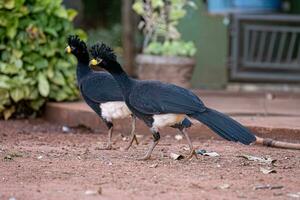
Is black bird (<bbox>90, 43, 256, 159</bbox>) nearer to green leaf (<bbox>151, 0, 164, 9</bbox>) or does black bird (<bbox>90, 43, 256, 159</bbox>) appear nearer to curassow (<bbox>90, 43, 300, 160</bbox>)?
curassow (<bbox>90, 43, 300, 160</bbox>)

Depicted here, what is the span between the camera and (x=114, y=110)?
709 cm

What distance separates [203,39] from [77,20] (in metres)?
1.78

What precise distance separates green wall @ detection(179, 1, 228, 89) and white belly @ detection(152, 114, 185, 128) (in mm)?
5156

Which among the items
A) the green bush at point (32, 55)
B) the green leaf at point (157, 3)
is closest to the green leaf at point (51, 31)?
the green bush at point (32, 55)

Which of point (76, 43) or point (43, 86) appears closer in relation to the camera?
point (76, 43)

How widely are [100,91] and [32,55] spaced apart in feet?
7.50

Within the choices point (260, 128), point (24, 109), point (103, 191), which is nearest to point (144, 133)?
point (260, 128)

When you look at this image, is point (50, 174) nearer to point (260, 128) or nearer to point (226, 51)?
point (260, 128)

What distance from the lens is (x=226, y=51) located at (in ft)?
36.7

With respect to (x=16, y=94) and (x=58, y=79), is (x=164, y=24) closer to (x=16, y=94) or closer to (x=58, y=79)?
(x=58, y=79)

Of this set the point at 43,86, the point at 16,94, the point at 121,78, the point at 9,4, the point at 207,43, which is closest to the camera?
the point at 121,78

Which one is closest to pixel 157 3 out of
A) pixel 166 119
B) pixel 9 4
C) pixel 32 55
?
pixel 32 55

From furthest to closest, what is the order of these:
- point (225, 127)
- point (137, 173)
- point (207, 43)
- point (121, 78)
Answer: point (207, 43), point (121, 78), point (225, 127), point (137, 173)

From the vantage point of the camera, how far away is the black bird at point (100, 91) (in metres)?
7.00
